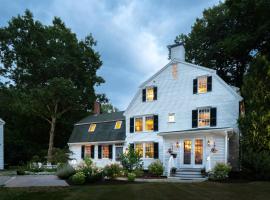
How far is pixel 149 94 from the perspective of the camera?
28.5 metres

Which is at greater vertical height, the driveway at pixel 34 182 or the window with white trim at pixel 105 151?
the driveway at pixel 34 182

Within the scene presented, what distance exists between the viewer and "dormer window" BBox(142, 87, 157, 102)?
1108 inches

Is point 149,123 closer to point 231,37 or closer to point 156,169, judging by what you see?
point 156,169

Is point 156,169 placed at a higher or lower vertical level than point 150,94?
lower

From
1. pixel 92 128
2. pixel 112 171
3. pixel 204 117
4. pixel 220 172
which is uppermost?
pixel 204 117

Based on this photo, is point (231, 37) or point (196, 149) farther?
point (231, 37)

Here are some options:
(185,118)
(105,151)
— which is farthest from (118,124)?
(185,118)

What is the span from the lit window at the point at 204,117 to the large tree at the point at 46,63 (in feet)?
64.1

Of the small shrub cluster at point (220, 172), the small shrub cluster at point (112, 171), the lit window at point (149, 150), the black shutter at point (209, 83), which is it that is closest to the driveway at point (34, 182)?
the small shrub cluster at point (112, 171)

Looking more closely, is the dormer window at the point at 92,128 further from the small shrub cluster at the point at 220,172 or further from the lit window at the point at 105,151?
the small shrub cluster at the point at 220,172

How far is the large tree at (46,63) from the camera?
41156 mm

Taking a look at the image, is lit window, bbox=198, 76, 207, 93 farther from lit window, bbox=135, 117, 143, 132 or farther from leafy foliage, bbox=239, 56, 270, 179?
lit window, bbox=135, 117, 143, 132

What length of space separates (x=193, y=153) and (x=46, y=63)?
25.6m

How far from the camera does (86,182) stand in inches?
697
